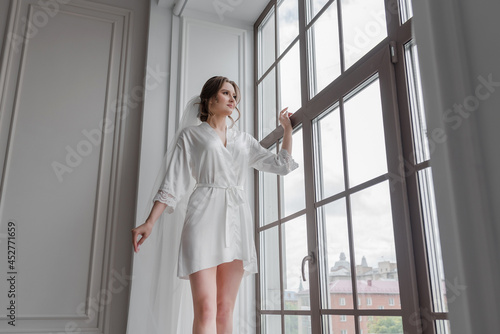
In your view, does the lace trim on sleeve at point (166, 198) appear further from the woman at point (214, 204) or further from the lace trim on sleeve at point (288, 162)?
the lace trim on sleeve at point (288, 162)

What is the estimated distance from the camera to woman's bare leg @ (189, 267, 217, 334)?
2027 millimetres

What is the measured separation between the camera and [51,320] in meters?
2.67

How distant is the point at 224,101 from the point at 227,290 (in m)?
0.98

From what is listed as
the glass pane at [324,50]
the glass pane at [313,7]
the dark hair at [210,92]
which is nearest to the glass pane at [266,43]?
the glass pane at [313,7]

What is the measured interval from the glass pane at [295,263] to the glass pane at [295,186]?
8 centimetres

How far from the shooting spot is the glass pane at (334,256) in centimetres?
195

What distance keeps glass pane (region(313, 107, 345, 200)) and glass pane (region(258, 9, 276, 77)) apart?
1.00 metres

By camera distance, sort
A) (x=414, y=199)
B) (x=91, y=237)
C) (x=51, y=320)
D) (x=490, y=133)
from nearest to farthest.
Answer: (x=490, y=133) → (x=414, y=199) → (x=51, y=320) → (x=91, y=237)

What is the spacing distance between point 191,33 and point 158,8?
1.01 ft

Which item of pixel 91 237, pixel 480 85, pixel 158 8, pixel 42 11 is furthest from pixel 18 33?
pixel 480 85

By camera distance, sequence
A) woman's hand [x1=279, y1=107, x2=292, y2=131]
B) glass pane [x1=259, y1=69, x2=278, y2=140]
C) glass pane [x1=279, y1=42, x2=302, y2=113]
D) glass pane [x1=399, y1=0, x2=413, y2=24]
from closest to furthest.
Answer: glass pane [x1=399, y1=0, x2=413, y2=24] < woman's hand [x1=279, y1=107, x2=292, y2=131] < glass pane [x1=279, y1=42, x2=302, y2=113] < glass pane [x1=259, y1=69, x2=278, y2=140]

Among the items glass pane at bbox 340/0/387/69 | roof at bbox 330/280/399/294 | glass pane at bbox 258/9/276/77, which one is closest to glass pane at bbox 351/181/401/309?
roof at bbox 330/280/399/294

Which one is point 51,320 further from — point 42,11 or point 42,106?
point 42,11

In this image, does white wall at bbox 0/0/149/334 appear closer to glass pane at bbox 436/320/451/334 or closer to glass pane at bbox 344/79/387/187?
glass pane at bbox 344/79/387/187
